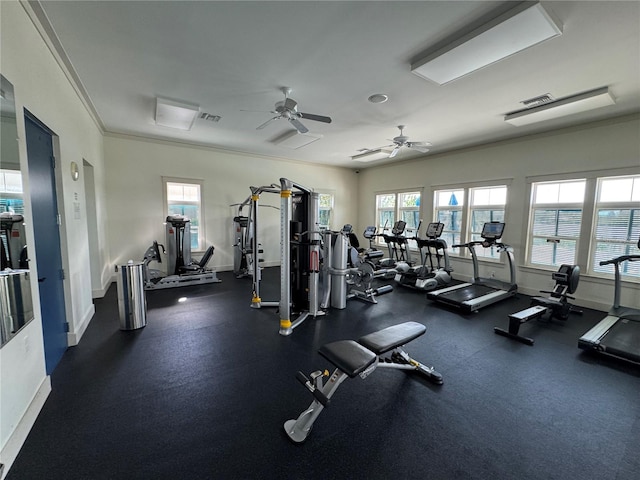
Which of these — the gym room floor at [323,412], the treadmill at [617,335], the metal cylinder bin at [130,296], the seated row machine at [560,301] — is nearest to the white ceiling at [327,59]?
the metal cylinder bin at [130,296]

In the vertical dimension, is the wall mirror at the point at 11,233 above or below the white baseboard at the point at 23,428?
above

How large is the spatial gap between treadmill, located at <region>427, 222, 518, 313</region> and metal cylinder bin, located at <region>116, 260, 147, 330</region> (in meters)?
4.48

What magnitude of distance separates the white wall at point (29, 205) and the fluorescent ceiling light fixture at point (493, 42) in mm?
3320

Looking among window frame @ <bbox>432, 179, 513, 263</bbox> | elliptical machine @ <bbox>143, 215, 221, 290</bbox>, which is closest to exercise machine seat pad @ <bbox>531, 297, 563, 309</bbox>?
window frame @ <bbox>432, 179, 513, 263</bbox>

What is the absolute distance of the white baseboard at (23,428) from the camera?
1.53 m

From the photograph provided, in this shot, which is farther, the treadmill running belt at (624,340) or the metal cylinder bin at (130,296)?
the metal cylinder bin at (130,296)

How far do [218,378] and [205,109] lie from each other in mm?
3723

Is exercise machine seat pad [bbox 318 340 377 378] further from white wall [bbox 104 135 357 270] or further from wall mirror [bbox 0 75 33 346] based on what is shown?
white wall [bbox 104 135 357 270]

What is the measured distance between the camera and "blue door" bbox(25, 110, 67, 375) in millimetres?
2197

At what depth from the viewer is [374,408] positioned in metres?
2.09

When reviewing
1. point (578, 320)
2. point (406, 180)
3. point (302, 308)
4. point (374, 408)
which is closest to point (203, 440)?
point (374, 408)

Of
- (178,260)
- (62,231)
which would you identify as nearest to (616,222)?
(62,231)

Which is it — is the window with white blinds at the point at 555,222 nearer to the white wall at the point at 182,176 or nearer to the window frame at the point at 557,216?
the window frame at the point at 557,216

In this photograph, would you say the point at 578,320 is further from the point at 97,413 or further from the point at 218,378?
the point at 97,413
